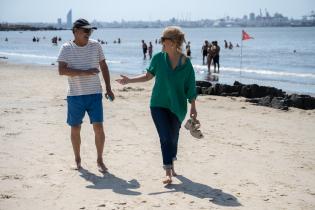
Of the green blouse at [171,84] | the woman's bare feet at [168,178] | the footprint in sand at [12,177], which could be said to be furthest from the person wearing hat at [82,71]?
the woman's bare feet at [168,178]

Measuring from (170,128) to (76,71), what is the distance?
112 cm

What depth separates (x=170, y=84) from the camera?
488cm

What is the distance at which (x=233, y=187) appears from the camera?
197 inches

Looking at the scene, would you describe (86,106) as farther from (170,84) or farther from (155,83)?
(170,84)

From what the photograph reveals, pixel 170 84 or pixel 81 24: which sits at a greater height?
pixel 81 24

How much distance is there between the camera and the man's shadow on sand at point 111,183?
488 centimetres

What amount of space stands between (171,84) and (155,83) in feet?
0.58

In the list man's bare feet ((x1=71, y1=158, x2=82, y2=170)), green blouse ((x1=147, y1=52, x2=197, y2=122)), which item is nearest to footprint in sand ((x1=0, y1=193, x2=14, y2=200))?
man's bare feet ((x1=71, y1=158, x2=82, y2=170))

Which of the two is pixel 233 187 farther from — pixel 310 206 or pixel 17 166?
pixel 17 166

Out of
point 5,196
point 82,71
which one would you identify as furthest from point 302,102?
point 5,196

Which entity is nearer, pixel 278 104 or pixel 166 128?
pixel 166 128

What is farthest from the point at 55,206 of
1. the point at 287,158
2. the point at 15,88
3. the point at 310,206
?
the point at 15,88

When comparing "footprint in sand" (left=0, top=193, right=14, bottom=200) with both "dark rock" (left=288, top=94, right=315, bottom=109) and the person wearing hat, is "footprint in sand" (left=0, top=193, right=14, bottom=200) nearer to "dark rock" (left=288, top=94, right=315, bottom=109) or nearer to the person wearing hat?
the person wearing hat

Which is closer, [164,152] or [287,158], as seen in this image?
[164,152]
